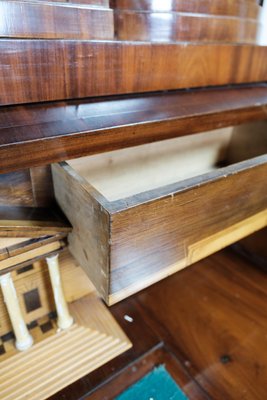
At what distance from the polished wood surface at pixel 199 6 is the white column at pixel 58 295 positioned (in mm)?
585

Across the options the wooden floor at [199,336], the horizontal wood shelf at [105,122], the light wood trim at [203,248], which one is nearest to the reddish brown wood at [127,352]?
the wooden floor at [199,336]

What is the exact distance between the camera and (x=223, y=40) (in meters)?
0.84

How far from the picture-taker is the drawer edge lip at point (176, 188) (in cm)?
45

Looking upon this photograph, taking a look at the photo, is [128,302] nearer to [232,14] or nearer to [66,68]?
[66,68]

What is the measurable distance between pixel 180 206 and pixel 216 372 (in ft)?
1.75

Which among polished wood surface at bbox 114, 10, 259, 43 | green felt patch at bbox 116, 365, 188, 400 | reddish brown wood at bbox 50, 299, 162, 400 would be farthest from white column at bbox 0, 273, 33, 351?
polished wood surface at bbox 114, 10, 259, 43

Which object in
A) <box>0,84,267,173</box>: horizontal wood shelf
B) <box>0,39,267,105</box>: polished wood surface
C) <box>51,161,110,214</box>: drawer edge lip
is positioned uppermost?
<box>0,39,267,105</box>: polished wood surface

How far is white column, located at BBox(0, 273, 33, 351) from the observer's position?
0.67 metres

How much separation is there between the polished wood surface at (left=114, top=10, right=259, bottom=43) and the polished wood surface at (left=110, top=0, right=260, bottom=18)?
0.03 feet

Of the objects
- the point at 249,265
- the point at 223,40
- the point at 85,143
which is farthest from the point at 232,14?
the point at 249,265

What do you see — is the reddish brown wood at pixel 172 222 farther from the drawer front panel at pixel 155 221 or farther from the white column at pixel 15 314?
the white column at pixel 15 314

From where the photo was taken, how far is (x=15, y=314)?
724mm

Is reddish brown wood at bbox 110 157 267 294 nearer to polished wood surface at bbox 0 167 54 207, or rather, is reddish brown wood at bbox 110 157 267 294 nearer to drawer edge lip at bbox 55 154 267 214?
drawer edge lip at bbox 55 154 267 214

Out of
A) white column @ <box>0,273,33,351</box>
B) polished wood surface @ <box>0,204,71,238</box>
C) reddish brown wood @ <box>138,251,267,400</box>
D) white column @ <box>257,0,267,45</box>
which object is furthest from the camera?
white column @ <box>257,0,267,45</box>
